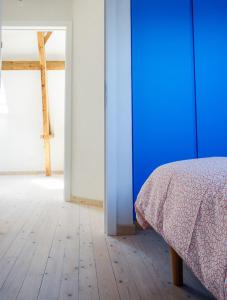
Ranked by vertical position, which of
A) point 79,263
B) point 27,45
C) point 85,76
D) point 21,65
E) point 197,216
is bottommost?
point 79,263

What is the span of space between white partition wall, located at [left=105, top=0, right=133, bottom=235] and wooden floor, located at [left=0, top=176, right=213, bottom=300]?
0.78ft

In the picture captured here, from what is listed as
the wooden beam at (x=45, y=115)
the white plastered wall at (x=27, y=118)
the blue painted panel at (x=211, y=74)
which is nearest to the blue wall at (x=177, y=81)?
the blue painted panel at (x=211, y=74)

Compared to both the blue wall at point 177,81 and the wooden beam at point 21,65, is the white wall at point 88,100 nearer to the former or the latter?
the blue wall at point 177,81

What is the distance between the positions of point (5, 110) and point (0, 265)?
5.51 meters

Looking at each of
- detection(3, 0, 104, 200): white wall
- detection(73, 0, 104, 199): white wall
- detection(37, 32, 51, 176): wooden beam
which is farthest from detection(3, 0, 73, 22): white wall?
detection(37, 32, 51, 176): wooden beam

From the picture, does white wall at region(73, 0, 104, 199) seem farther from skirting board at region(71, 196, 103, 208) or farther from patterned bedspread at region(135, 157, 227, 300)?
patterned bedspread at region(135, 157, 227, 300)

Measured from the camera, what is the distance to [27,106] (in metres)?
6.34

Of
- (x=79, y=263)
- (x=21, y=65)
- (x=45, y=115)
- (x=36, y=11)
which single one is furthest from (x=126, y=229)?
(x=21, y=65)

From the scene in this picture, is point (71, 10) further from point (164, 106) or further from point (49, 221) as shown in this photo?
point (49, 221)

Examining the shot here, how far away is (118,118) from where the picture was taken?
2.05 m

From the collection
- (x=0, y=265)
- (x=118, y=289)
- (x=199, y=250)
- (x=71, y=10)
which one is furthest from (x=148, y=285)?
(x=71, y=10)

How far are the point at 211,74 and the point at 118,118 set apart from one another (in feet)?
2.94

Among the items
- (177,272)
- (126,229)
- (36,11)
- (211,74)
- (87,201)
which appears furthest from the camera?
(36,11)

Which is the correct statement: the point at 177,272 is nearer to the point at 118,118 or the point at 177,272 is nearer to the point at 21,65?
the point at 118,118
